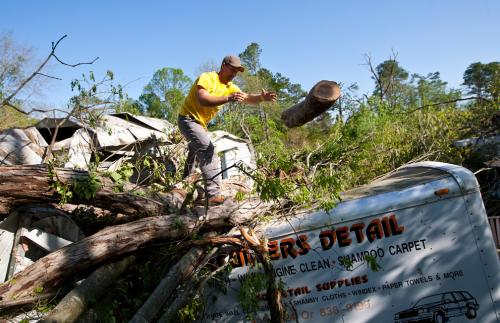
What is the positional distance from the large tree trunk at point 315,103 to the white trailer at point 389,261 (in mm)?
1151

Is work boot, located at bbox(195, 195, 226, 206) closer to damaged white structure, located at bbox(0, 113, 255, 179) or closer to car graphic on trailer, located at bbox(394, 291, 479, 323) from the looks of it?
damaged white structure, located at bbox(0, 113, 255, 179)

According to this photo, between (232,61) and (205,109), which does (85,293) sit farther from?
(232,61)

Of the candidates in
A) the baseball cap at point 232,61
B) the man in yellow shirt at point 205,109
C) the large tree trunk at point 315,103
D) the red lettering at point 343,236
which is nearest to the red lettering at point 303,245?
the red lettering at point 343,236

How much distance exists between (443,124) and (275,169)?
806 cm

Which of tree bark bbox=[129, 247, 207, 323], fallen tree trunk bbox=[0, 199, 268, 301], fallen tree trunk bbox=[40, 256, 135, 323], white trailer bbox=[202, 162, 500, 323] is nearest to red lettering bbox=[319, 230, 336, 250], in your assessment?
white trailer bbox=[202, 162, 500, 323]

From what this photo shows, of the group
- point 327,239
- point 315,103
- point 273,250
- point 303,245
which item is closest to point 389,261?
point 327,239

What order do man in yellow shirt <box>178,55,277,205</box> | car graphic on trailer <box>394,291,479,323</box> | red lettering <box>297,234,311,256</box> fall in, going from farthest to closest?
man in yellow shirt <box>178,55,277,205</box> < red lettering <box>297,234,311,256</box> < car graphic on trailer <box>394,291,479,323</box>

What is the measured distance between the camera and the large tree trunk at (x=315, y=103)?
482 centimetres

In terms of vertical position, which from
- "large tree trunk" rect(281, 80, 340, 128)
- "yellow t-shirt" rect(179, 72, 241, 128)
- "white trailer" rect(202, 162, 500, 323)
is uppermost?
"yellow t-shirt" rect(179, 72, 241, 128)

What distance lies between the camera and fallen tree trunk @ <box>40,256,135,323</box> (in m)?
3.07

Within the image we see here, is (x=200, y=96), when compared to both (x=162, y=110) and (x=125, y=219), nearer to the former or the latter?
(x=125, y=219)

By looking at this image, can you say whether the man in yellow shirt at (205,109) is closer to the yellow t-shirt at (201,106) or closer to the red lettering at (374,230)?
the yellow t-shirt at (201,106)

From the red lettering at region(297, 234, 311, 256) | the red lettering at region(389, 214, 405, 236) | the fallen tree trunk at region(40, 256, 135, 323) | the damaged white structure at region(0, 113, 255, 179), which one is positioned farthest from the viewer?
the damaged white structure at region(0, 113, 255, 179)

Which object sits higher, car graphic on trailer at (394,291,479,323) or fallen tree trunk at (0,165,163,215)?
fallen tree trunk at (0,165,163,215)
